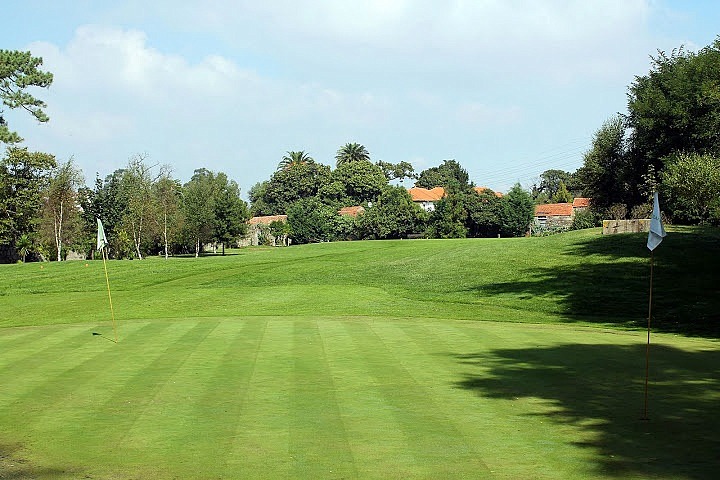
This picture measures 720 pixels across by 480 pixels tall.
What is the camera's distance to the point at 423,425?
872 cm

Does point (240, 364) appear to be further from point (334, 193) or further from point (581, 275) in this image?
point (334, 193)

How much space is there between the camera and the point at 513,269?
111 feet

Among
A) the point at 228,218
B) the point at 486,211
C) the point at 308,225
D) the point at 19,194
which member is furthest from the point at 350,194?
the point at 19,194

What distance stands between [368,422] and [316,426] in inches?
25.7

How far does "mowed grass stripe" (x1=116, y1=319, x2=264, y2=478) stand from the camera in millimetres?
7629

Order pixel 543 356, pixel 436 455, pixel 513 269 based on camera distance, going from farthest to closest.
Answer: pixel 513 269 → pixel 543 356 → pixel 436 455

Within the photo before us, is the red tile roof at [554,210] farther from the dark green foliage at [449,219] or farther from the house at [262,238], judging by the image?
the house at [262,238]

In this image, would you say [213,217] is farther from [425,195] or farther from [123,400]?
[425,195]

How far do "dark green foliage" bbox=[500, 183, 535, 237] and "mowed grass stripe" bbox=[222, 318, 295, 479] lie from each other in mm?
84723

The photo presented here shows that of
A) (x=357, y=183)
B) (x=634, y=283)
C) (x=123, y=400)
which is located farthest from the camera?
(x=357, y=183)

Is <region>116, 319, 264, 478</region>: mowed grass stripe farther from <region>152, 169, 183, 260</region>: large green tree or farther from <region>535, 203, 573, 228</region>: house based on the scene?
<region>535, 203, 573, 228</region>: house

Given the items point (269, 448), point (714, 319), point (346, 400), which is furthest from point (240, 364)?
point (714, 319)

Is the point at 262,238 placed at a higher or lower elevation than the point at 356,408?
higher

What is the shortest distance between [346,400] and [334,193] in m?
117
